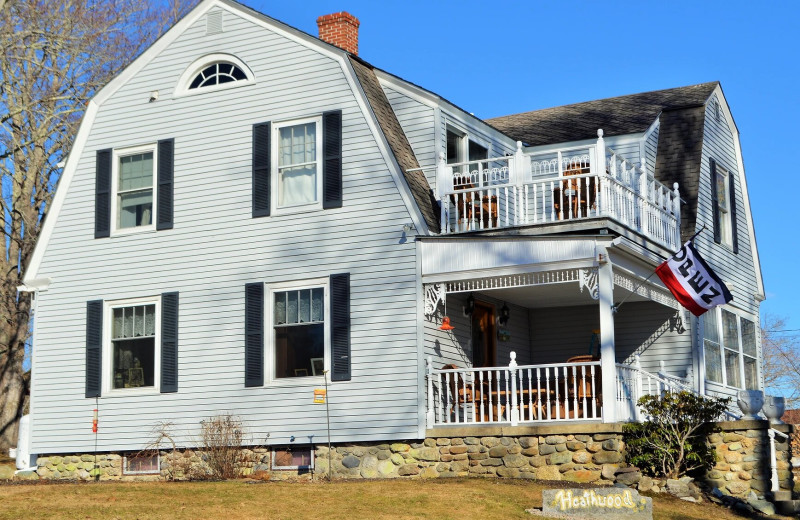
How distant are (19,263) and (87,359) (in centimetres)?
959

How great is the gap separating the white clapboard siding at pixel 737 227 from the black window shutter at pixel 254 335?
779cm

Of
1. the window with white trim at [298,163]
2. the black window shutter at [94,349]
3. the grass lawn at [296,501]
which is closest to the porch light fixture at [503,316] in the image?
the window with white trim at [298,163]

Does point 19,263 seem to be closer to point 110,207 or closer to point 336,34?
point 110,207

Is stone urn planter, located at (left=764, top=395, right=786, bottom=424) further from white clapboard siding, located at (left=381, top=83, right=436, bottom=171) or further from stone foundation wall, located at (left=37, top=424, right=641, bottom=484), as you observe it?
white clapboard siding, located at (left=381, top=83, right=436, bottom=171)

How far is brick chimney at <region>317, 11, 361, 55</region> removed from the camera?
20.1 metres

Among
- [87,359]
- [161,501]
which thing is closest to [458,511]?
[161,501]

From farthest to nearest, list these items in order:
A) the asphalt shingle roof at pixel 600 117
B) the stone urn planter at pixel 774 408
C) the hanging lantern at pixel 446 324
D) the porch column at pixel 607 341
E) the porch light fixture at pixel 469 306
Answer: the asphalt shingle roof at pixel 600 117 < the porch light fixture at pixel 469 306 < the hanging lantern at pixel 446 324 < the stone urn planter at pixel 774 408 < the porch column at pixel 607 341

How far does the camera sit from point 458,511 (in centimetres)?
1262

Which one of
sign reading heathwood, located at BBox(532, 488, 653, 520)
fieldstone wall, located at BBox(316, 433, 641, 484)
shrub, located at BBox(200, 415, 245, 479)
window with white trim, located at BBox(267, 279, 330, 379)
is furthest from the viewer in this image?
window with white trim, located at BBox(267, 279, 330, 379)

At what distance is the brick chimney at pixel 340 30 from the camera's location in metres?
20.1

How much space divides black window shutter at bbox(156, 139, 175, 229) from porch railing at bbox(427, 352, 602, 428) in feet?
17.3

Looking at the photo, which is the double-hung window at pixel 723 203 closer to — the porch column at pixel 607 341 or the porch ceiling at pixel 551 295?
the porch ceiling at pixel 551 295

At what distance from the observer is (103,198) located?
19297 millimetres

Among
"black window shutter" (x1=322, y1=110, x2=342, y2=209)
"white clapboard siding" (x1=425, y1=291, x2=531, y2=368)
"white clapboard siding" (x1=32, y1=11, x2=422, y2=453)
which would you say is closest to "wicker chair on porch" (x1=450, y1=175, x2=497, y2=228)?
"white clapboard siding" (x1=32, y1=11, x2=422, y2=453)
